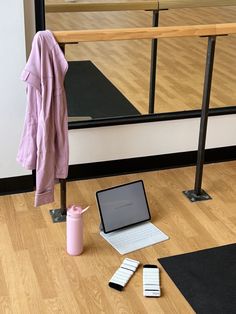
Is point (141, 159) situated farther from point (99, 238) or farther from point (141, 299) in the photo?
point (141, 299)

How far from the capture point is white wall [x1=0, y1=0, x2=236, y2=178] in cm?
280

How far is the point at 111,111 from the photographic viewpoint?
3.31m

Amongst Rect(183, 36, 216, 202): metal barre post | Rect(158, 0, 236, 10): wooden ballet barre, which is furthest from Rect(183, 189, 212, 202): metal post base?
Rect(158, 0, 236, 10): wooden ballet barre

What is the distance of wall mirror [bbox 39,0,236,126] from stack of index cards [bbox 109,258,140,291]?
101cm

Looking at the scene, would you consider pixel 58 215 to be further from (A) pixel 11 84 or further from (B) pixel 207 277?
(B) pixel 207 277

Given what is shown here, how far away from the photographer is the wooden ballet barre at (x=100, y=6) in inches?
116

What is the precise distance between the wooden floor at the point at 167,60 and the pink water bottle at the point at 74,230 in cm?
96

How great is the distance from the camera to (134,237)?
9.13 ft

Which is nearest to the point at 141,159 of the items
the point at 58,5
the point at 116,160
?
the point at 116,160

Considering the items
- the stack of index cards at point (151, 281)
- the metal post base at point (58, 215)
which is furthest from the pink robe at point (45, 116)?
the stack of index cards at point (151, 281)

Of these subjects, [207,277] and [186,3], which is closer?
[207,277]

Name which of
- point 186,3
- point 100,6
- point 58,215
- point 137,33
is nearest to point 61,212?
point 58,215

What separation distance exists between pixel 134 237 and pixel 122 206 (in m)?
0.17

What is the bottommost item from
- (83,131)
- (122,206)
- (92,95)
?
(122,206)
